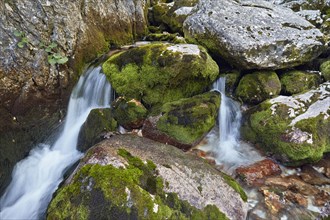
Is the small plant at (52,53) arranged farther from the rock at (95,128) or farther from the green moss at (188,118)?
the green moss at (188,118)

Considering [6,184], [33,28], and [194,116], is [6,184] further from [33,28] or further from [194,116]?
[194,116]

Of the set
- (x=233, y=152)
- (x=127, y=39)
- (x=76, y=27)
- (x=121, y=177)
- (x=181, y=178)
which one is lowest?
(x=233, y=152)

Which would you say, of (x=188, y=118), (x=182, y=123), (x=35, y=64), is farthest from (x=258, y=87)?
(x=35, y=64)

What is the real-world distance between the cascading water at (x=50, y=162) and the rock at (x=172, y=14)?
4904 millimetres

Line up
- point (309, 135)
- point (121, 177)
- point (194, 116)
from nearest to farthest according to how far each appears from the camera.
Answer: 1. point (121, 177)
2. point (309, 135)
3. point (194, 116)

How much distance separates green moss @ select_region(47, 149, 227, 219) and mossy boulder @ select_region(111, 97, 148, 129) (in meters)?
1.99

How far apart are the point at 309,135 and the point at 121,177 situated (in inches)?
146

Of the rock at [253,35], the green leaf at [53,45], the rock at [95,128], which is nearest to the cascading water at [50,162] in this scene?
the rock at [95,128]

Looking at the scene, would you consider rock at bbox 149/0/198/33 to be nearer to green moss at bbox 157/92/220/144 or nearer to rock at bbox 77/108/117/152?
green moss at bbox 157/92/220/144

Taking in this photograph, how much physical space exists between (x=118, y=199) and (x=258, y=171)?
2.78 metres

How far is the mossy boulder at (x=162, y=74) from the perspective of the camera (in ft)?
20.2

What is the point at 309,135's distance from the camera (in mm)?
5273

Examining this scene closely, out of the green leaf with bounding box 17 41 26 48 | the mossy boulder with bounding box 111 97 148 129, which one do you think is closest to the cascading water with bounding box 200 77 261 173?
the mossy boulder with bounding box 111 97 148 129

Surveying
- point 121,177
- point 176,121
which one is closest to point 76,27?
point 176,121
